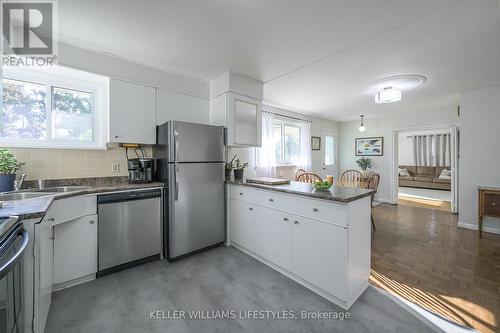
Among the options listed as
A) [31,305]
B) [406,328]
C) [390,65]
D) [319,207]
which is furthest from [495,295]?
[31,305]

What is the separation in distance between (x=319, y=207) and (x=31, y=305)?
6.61 feet

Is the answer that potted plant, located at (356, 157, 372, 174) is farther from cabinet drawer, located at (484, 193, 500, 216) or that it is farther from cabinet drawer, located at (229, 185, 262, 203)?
cabinet drawer, located at (229, 185, 262, 203)

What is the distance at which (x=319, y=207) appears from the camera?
180cm

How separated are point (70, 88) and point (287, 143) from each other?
3829 millimetres

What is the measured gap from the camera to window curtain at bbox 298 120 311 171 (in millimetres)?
5059

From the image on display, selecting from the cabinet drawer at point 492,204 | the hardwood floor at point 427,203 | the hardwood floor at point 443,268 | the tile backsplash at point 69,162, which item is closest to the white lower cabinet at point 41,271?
the tile backsplash at point 69,162

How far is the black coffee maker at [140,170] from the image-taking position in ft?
8.27

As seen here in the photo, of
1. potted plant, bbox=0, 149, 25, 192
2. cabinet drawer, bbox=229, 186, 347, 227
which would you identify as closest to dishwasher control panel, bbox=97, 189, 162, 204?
potted plant, bbox=0, 149, 25, 192

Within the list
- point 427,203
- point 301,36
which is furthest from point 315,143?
point 301,36

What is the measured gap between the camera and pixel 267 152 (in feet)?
13.4

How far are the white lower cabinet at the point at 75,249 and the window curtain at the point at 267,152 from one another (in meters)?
2.64

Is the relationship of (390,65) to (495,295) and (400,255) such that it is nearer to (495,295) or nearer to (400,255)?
(400,255)

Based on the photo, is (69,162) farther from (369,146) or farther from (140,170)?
(369,146)

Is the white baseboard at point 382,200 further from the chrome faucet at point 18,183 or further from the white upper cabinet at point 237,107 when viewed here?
the chrome faucet at point 18,183
